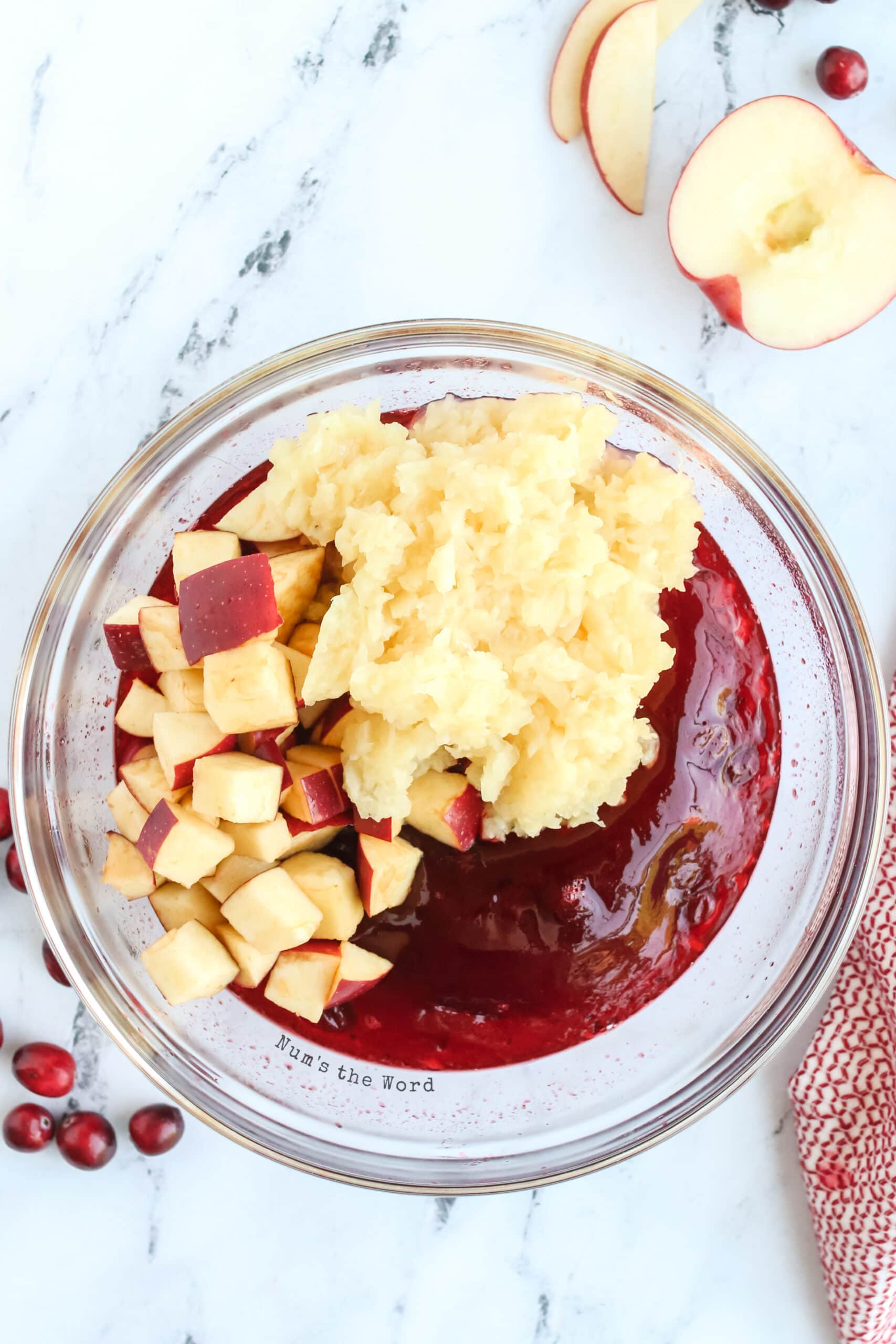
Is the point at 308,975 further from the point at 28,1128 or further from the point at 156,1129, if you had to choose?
the point at 28,1128

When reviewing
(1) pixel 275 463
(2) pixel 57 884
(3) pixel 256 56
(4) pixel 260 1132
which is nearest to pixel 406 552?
(1) pixel 275 463

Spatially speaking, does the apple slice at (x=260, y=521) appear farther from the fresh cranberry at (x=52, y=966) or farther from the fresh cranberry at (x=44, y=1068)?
the fresh cranberry at (x=44, y=1068)

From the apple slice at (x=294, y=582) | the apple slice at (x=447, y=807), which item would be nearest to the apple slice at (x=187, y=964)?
the apple slice at (x=447, y=807)

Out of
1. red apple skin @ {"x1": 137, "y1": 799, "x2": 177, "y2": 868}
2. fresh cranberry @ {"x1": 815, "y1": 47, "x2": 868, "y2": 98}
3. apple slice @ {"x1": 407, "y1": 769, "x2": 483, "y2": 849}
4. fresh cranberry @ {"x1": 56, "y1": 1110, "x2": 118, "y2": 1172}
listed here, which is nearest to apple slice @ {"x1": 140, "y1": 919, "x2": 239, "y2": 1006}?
red apple skin @ {"x1": 137, "y1": 799, "x2": 177, "y2": 868}

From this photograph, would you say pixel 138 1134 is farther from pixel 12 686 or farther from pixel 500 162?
pixel 500 162

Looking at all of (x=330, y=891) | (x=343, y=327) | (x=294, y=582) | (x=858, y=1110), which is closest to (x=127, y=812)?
(x=330, y=891)
